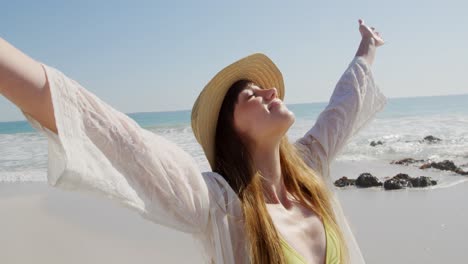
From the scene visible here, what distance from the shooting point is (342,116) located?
8.34 ft

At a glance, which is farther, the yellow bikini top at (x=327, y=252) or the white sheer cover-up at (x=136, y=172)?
the yellow bikini top at (x=327, y=252)

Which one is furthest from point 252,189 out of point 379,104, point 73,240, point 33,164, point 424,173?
point 33,164

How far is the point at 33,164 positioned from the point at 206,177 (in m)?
16.1

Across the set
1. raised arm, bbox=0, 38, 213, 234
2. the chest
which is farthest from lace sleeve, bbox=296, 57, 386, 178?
raised arm, bbox=0, 38, 213, 234

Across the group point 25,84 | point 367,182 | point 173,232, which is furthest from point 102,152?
point 367,182

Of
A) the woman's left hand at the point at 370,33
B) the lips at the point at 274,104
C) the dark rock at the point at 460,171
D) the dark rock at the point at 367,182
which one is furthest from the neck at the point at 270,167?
the dark rock at the point at 460,171

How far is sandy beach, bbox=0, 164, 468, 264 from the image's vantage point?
549cm

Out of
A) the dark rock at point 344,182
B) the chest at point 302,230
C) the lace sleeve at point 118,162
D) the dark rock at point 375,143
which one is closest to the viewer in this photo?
the lace sleeve at point 118,162

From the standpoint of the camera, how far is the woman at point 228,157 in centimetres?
129

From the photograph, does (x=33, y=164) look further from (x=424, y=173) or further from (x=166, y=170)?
(x=166, y=170)

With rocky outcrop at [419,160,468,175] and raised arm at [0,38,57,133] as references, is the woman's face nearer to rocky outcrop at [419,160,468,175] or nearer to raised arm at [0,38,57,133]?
raised arm at [0,38,57,133]

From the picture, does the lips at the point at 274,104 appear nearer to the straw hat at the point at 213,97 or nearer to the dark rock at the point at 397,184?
the straw hat at the point at 213,97

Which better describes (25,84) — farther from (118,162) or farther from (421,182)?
(421,182)

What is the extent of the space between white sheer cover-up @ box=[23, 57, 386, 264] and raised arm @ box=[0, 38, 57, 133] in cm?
2
